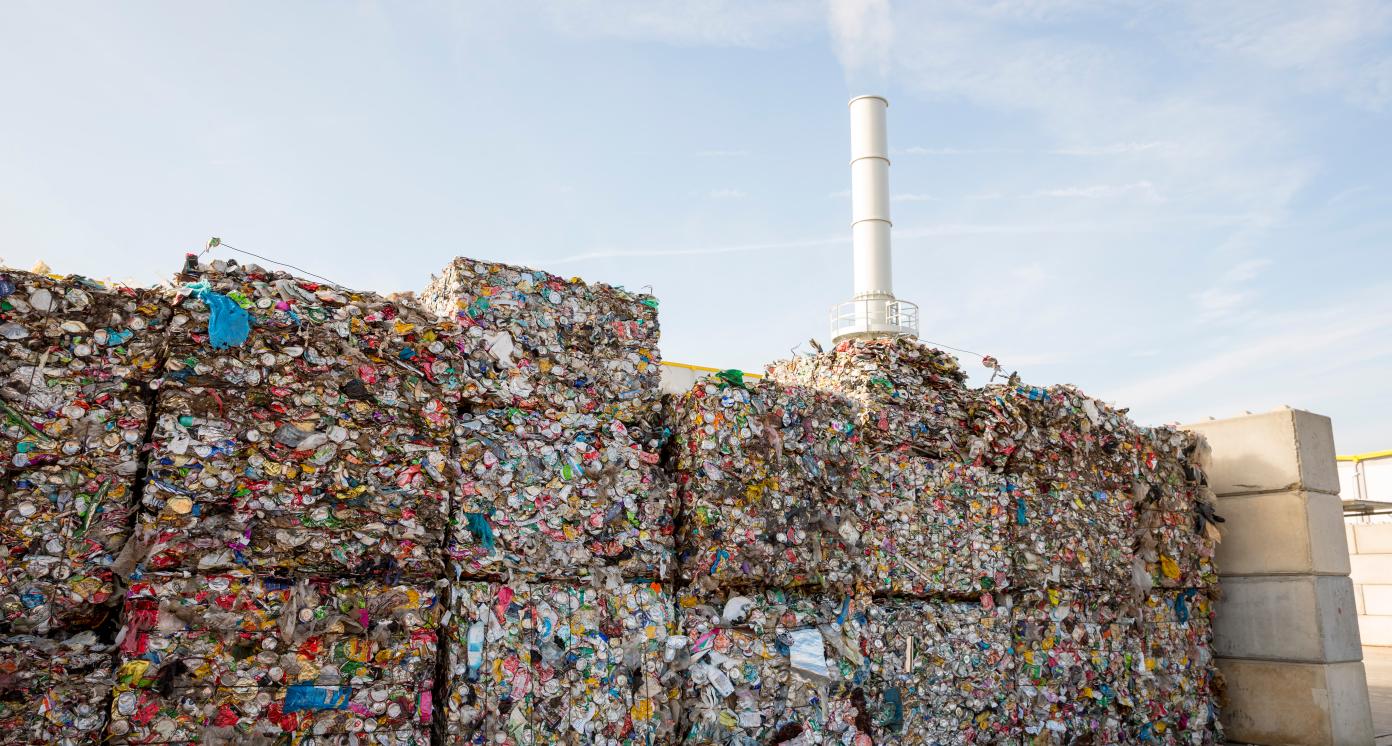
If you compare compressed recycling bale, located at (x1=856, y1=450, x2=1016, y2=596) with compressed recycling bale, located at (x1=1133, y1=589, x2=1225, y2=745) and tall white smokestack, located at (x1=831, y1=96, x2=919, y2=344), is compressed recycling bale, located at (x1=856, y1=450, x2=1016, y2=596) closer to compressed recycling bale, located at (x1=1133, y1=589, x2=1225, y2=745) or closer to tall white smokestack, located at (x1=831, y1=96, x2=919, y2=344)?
compressed recycling bale, located at (x1=1133, y1=589, x2=1225, y2=745)

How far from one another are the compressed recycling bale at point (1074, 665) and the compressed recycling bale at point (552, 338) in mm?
2396

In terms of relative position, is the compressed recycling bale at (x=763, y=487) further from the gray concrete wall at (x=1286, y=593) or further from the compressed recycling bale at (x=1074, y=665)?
the gray concrete wall at (x=1286, y=593)

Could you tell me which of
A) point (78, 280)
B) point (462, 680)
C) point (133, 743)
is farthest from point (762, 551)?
point (78, 280)

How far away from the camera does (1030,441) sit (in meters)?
4.93

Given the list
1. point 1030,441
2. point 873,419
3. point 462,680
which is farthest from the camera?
point 1030,441

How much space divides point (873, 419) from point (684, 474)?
111cm

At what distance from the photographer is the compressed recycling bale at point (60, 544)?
2580 mm

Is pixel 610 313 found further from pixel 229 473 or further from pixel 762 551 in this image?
pixel 229 473

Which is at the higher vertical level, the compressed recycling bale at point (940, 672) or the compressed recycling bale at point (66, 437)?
the compressed recycling bale at point (66, 437)

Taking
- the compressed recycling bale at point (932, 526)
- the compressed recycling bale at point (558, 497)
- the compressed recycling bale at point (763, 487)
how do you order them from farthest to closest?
the compressed recycling bale at point (932, 526)
the compressed recycling bale at point (763, 487)
the compressed recycling bale at point (558, 497)

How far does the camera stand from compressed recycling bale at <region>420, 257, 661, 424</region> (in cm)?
347

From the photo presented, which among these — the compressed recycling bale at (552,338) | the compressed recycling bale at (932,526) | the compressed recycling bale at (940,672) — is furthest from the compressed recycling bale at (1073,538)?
the compressed recycling bale at (552,338)

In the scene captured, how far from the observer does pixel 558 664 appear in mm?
3303

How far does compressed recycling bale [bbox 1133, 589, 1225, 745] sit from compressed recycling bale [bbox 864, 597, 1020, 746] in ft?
3.60
